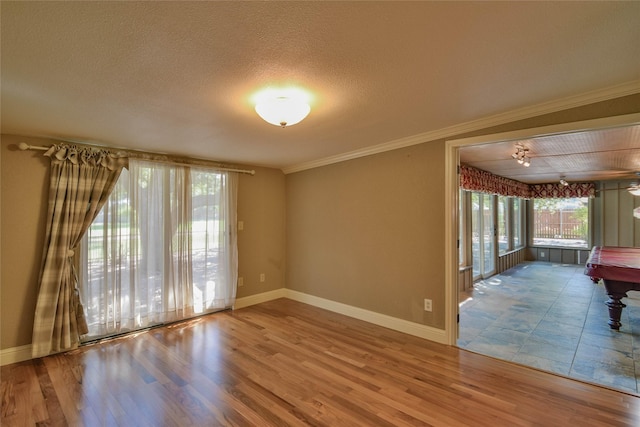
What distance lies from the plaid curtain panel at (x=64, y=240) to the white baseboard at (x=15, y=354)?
144 mm

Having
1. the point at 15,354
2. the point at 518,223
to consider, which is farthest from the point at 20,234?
the point at 518,223

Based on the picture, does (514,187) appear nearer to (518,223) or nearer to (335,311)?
(518,223)

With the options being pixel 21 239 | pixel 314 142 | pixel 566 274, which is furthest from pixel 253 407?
pixel 566 274

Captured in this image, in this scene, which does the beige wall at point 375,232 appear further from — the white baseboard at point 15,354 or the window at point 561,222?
the window at point 561,222

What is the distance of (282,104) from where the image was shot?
6.40ft

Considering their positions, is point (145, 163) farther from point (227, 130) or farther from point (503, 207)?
point (503, 207)

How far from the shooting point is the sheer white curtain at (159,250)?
3201 millimetres

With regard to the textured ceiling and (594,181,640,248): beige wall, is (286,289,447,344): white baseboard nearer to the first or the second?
the textured ceiling

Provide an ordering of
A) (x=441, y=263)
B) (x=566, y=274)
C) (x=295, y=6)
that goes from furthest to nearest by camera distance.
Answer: (x=566, y=274)
(x=441, y=263)
(x=295, y=6)

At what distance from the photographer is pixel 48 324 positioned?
9.25 ft

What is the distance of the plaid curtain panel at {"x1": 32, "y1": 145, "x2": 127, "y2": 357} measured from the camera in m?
2.82

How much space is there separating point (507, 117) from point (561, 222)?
26.9 feet

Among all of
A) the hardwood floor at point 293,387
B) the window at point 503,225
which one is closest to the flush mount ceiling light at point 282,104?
the hardwood floor at point 293,387

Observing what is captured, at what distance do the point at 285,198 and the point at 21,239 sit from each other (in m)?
3.27
